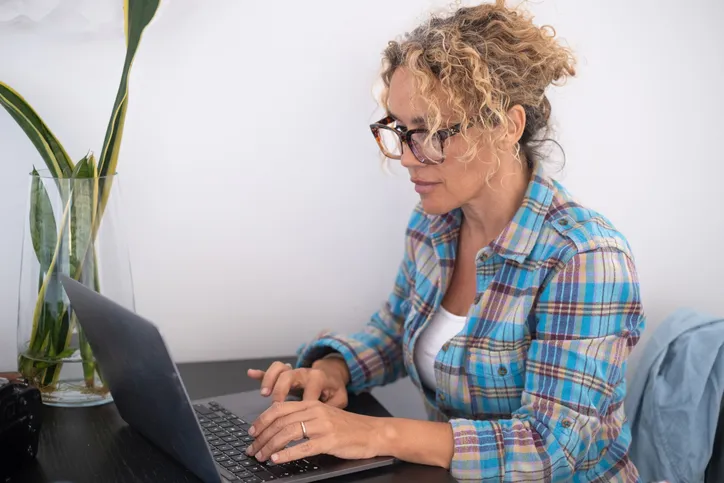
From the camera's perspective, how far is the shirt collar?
1.34 meters

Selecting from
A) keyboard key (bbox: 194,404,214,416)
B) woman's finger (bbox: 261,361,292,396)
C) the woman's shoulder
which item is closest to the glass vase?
keyboard key (bbox: 194,404,214,416)

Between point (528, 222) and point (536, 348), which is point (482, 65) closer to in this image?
point (528, 222)

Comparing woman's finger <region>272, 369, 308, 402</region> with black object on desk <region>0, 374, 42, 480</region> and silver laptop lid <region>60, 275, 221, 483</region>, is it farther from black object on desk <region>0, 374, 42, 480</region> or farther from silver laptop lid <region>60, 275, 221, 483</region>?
black object on desk <region>0, 374, 42, 480</region>

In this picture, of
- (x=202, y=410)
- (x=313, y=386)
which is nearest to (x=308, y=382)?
(x=313, y=386)

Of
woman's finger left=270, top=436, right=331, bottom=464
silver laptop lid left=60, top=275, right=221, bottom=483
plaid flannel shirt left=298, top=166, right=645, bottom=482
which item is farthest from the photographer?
plaid flannel shirt left=298, top=166, right=645, bottom=482

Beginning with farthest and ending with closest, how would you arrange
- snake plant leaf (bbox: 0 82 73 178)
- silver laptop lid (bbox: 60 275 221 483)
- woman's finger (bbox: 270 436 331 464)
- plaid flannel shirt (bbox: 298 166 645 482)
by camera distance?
snake plant leaf (bbox: 0 82 73 178)
plaid flannel shirt (bbox: 298 166 645 482)
woman's finger (bbox: 270 436 331 464)
silver laptop lid (bbox: 60 275 221 483)

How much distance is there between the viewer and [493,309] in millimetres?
1365

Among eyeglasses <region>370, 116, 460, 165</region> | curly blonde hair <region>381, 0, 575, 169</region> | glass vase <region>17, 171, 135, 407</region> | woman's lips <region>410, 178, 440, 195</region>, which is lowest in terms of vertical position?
glass vase <region>17, 171, 135, 407</region>

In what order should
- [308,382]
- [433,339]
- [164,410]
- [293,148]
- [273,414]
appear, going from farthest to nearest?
[293,148], [433,339], [308,382], [273,414], [164,410]

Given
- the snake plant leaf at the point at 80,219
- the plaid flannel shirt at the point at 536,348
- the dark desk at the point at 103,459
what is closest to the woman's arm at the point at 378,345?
the plaid flannel shirt at the point at 536,348

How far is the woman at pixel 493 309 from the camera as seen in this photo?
1206 mm

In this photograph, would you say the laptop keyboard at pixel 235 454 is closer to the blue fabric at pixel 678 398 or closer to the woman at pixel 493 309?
the woman at pixel 493 309

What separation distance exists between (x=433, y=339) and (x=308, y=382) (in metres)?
0.25

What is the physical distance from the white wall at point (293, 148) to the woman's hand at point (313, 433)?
56 centimetres
